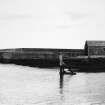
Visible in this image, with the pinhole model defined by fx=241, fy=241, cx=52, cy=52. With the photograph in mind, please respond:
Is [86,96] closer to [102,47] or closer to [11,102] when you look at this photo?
[11,102]

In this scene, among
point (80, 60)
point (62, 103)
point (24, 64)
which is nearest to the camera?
point (62, 103)

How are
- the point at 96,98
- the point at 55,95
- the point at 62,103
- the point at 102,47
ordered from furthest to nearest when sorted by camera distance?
the point at 102,47 < the point at 55,95 < the point at 96,98 < the point at 62,103

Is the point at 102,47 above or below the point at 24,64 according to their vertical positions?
above

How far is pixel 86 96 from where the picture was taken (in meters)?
15.4

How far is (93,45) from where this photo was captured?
4381 cm

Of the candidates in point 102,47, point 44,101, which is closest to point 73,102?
point 44,101

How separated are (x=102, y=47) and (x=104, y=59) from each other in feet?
32.5

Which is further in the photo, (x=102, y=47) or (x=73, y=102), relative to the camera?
(x=102, y=47)

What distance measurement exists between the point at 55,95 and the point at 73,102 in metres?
2.44

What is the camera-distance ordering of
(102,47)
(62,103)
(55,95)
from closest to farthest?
(62,103) → (55,95) → (102,47)

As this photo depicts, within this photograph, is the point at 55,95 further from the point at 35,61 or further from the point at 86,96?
the point at 35,61

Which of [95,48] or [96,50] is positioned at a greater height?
[95,48]

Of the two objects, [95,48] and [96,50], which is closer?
[96,50]

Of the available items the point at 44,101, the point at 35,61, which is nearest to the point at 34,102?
the point at 44,101
